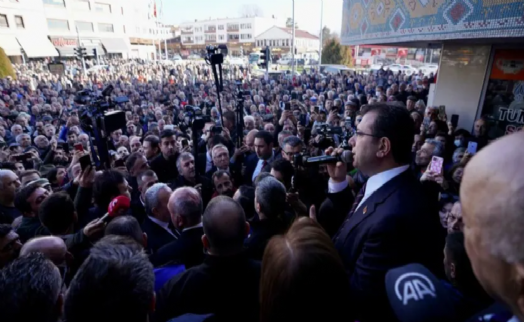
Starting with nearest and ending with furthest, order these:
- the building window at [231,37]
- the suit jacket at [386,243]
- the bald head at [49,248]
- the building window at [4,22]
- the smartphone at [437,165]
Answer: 1. the suit jacket at [386,243]
2. the bald head at [49,248]
3. the smartphone at [437,165]
4. the building window at [4,22]
5. the building window at [231,37]

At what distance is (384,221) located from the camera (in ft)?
5.31

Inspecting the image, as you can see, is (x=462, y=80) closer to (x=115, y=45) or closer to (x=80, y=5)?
→ (x=115, y=45)

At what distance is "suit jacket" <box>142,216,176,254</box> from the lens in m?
2.71

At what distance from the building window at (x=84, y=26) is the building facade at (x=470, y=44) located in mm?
41475

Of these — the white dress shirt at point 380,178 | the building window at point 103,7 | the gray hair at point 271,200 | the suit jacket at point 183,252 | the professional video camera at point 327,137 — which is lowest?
the suit jacket at point 183,252

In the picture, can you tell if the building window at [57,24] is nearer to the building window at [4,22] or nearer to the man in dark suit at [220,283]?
the building window at [4,22]

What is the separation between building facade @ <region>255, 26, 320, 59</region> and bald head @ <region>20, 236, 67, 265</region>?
58.5 m

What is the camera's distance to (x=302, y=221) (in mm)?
1316

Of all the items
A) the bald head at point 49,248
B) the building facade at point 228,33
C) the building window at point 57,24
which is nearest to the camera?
the bald head at point 49,248

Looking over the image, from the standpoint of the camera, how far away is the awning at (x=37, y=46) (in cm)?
3152

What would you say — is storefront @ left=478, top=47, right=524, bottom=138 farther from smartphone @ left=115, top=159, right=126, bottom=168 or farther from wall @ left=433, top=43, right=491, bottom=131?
smartphone @ left=115, top=159, right=126, bottom=168

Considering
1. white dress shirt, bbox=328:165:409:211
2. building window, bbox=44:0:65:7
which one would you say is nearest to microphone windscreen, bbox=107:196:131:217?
white dress shirt, bbox=328:165:409:211

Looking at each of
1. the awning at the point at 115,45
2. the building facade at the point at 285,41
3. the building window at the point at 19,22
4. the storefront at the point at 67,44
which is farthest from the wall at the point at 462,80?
the building facade at the point at 285,41

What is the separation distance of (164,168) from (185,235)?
288cm
